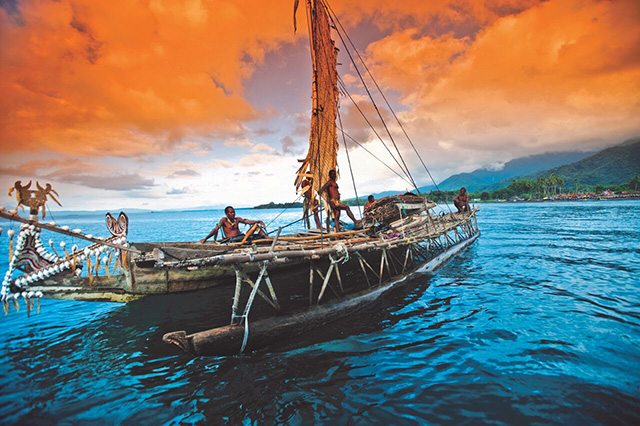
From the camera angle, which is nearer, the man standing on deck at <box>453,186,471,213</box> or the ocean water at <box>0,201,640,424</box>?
the ocean water at <box>0,201,640,424</box>

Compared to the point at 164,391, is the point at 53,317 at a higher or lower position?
higher

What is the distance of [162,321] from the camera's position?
7.87 m

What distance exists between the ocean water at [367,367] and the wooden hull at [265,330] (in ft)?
0.87

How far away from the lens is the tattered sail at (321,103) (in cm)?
1055

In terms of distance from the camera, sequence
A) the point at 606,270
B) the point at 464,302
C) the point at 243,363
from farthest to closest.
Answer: the point at 606,270
the point at 464,302
the point at 243,363

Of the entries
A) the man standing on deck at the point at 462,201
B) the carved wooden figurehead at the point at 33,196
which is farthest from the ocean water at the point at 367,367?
the man standing on deck at the point at 462,201

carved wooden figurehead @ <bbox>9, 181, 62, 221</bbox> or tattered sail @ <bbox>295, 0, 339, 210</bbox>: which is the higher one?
tattered sail @ <bbox>295, 0, 339, 210</bbox>

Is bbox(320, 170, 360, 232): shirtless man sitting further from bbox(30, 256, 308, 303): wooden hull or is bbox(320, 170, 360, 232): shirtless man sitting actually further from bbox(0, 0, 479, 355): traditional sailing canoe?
bbox(30, 256, 308, 303): wooden hull

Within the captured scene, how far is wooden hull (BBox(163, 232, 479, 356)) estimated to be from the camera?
510 cm

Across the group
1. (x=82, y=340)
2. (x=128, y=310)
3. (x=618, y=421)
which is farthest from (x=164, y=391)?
(x=618, y=421)

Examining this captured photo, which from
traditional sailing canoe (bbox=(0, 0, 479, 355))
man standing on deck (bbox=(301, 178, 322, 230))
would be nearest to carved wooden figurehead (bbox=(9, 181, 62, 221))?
traditional sailing canoe (bbox=(0, 0, 479, 355))

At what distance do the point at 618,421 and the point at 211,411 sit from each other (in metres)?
6.18

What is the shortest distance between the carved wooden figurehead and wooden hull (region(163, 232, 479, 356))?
3.53 meters

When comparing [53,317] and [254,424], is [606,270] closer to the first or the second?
[254,424]
